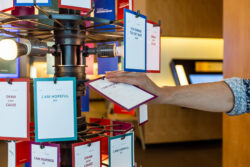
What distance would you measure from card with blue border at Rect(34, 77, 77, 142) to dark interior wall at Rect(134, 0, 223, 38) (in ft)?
10.1

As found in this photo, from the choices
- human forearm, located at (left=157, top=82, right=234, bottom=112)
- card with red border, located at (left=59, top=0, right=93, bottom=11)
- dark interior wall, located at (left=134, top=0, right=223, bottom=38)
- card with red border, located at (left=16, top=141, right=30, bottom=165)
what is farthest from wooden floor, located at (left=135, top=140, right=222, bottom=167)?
card with red border, located at (left=59, top=0, right=93, bottom=11)

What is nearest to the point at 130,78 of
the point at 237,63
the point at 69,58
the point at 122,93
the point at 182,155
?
the point at 122,93

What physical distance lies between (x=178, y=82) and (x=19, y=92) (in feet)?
10.8

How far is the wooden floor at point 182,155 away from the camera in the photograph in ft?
10.3

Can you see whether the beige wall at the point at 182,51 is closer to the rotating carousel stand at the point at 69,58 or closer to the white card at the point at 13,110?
the rotating carousel stand at the point at 69,58

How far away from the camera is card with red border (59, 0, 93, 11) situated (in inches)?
24.2

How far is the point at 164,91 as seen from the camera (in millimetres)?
791

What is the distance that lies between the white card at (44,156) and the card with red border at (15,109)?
2.0 inches

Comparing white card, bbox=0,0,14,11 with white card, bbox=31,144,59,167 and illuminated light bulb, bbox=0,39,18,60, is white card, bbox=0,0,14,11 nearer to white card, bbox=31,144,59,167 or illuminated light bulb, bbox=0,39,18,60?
illuminated light bulb, bbox=0,39,18,60

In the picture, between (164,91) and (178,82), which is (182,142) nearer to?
(178,82)

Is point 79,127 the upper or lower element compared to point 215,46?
lower

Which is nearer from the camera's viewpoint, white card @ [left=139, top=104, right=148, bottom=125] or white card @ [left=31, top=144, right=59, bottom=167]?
white card @ [left=31, top=144, right=59, bottom=167]

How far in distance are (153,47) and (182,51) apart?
3.37 meters

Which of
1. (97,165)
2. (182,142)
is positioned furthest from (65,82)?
(182,142)
